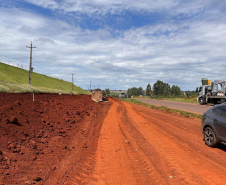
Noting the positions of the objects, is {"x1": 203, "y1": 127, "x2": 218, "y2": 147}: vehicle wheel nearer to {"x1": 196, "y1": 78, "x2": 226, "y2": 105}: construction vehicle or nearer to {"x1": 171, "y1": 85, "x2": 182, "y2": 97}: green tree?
{"x1": 196, "y1": 78, "x2": 226, "y2": 105}: construction vehicle

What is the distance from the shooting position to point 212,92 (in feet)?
95.3

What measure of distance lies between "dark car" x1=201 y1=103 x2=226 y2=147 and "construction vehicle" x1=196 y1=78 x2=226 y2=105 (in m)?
22.4

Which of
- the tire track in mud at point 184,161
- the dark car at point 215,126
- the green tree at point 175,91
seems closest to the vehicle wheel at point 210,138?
the dark car at point 215,126

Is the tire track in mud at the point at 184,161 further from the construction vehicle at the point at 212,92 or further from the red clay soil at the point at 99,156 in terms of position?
the construction vehicle at the point at 212,92

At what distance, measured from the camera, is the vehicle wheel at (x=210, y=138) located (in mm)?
7118

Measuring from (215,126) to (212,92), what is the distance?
2429cm

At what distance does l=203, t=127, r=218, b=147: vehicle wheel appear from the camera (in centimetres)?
712

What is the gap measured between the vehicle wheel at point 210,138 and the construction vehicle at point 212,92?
889 inches

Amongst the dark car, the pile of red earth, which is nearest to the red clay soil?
the pile of red earth

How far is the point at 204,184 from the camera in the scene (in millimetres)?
4387

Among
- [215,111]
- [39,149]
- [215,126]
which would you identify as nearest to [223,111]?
[215,111]

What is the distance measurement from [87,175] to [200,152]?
3912 mm

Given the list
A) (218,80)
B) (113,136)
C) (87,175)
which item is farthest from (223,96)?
(87,175)

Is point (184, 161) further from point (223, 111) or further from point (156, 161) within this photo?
point (223, 111)
